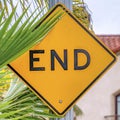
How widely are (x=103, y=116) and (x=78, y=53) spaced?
2783cm

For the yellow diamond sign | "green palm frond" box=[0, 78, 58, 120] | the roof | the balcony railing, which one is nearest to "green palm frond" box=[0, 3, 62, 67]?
the yellow diamond sign

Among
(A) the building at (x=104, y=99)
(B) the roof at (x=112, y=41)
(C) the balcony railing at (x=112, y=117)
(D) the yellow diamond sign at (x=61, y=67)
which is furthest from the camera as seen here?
(A) the building at (x=104, y=99)

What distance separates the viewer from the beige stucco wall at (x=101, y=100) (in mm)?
31578

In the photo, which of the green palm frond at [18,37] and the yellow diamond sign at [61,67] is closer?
the green palm frond at [18,37]

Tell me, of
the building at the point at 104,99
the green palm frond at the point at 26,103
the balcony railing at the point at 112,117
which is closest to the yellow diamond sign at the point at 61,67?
the green palm frond at the point at 26,103

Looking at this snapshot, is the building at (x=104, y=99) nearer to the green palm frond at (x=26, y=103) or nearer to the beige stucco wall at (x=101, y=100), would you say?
the beige stucco wall at (x=101, y=100)

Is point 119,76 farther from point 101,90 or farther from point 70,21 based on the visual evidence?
point 70,21

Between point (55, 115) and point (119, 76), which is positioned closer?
point (55, 115)

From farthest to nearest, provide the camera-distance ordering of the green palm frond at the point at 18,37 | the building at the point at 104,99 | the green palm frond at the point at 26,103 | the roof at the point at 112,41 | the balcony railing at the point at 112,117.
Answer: the building at the point at 104,99 → the balcony railing at the point at 112,117 → the roof at the point at 112,41 → the green palm frond at the point at 26,103 → the green palm frond at the point at 18,37

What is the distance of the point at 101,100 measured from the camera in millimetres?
31812

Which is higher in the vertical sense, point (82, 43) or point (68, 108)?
point (82, 43)

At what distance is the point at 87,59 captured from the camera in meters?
3.89

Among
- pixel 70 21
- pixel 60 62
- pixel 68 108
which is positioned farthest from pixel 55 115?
pixel 70 21

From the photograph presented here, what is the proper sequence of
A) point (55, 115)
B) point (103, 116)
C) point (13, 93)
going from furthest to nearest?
point (103, 116) → point (13, 93) → point (55, 115)
